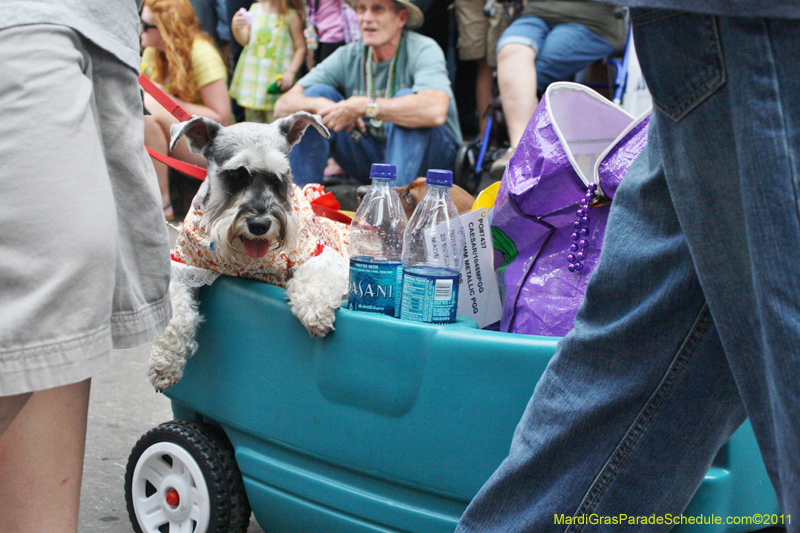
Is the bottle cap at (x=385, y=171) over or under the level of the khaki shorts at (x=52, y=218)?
under

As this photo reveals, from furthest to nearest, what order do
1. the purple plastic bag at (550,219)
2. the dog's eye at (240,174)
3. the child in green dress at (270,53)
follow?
1. the child in green dress at (270,53)
2. the dog's eye at (240,174)
3. the purple plastic bag at (550,219)

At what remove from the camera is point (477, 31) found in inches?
162

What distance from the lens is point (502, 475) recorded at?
3.35 ft

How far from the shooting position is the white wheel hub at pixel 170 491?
1.53 metres

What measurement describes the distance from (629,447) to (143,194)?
2.60 feet

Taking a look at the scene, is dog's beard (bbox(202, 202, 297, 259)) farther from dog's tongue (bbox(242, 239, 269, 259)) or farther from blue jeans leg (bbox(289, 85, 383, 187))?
blue jeans leg (bbox(289, 85, 383, 187))

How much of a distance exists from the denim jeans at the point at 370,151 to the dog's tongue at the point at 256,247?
5.07 ft

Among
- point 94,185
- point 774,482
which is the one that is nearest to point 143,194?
point 94,185

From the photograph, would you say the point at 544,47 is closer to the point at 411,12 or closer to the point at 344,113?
the point at 411,12

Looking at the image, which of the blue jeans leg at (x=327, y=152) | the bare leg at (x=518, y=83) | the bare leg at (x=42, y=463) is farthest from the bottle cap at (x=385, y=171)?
the bare leg at (x=518, y=83)

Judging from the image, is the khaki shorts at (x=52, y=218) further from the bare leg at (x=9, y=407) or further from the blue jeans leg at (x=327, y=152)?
the blue jeans leg at (x=327, y=152)

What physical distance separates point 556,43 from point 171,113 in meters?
2.27

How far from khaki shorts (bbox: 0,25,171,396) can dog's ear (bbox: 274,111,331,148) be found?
3.06 ft

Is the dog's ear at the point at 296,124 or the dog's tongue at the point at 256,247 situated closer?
the dog's tongue at the point at 256,247
